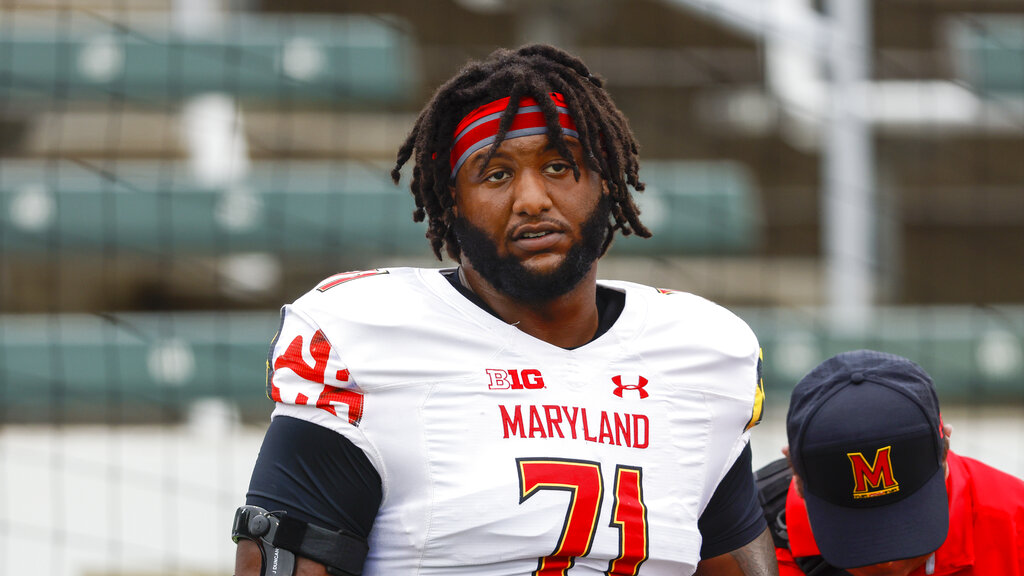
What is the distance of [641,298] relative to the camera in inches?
82.4

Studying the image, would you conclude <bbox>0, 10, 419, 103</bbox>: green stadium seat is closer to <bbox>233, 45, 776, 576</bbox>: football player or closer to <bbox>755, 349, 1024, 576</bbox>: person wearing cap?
<bbox>233, 45, 776, 576</bbox>: football player

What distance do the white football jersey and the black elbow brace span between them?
0.29 feet

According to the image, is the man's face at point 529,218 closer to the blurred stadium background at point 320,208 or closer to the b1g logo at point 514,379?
the b1g logo at point 514,379

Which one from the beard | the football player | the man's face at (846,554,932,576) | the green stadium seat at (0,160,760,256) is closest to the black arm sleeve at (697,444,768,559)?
the football player

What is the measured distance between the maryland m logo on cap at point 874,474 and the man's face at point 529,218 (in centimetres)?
50

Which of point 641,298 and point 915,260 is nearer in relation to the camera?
point 641,298

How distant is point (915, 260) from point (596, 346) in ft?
24.0

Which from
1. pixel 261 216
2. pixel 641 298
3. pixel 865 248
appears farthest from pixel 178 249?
pixel 641 298

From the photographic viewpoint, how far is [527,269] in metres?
1.90

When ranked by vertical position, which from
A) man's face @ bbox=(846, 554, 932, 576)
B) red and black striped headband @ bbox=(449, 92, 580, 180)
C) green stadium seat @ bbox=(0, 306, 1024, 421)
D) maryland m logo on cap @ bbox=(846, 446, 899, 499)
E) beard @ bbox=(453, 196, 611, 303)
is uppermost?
red and black striped headband @ bbox=(449, 92, 580, 180)

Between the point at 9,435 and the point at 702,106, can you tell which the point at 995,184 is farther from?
the point at 9,435

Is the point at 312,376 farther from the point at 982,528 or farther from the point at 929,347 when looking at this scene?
the point at 929,347

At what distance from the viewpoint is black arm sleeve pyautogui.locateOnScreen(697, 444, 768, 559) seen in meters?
2.02

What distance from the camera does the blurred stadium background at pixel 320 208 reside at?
5625 millimetres
